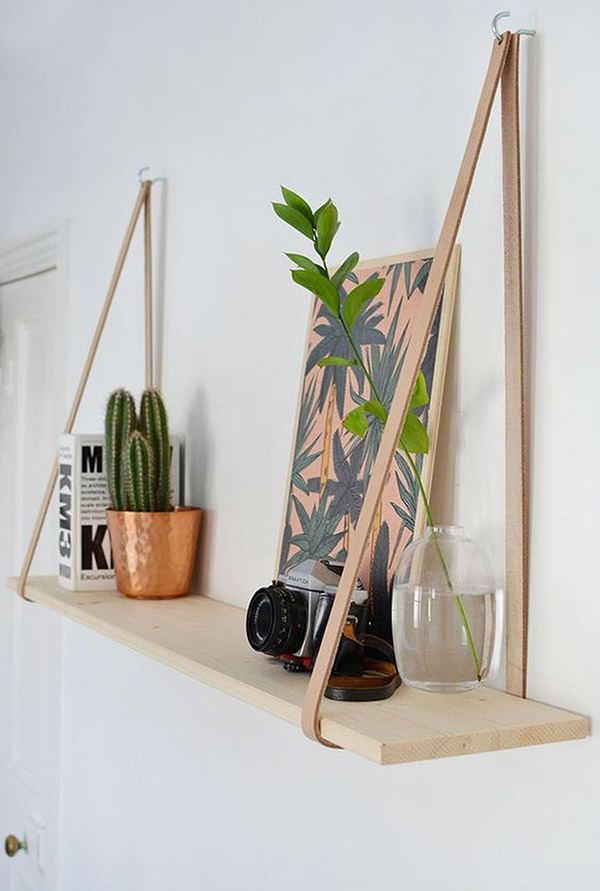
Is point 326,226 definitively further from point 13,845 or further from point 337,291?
point 13,845

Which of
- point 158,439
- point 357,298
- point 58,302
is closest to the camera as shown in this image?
point 357,298

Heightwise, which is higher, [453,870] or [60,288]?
[60,288]

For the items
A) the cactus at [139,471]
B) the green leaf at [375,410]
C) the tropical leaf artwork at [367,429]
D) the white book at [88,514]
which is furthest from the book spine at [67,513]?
the green leaf at [375,410]

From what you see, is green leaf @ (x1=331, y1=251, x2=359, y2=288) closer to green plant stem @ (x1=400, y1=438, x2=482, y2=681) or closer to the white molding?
green plant stem @ (x1=400, y1=438, x2=482, y2=681)

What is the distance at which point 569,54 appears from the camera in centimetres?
92

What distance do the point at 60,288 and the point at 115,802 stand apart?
0.90 meters

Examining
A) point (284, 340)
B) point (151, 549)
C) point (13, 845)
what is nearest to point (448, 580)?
point (284, 340)

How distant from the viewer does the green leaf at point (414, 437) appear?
0.98 meters

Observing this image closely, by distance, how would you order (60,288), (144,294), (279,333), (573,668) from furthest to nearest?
(60,288)
(144,294)
(279,333)
(573,668)

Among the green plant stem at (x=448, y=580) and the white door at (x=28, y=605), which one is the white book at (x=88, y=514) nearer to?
the white door at (x=28, y=605)

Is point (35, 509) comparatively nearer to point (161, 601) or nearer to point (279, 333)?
point (161, 601)

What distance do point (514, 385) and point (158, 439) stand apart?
24.5 inches

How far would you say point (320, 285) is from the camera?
101cm

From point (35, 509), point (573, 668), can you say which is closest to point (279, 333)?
point (573, 668)
